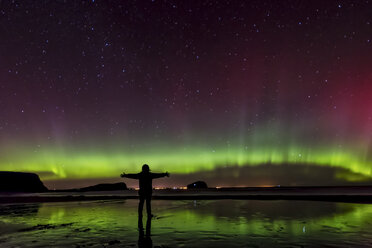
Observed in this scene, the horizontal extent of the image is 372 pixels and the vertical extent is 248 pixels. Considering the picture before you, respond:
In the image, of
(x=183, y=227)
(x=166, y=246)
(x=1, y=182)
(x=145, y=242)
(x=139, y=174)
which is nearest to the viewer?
(x=166, y=246)

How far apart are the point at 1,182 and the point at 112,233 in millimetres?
182643

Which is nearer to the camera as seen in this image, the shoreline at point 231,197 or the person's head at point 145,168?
the person's head at point 145,168

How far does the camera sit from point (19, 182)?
169 m

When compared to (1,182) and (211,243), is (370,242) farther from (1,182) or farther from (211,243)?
(1,182)

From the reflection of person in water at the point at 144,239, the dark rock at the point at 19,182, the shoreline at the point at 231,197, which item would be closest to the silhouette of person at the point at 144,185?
the reflection of person in water at the point at 144,239

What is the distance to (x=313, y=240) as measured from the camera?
8047mm

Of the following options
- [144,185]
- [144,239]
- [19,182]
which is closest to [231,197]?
[144,185]

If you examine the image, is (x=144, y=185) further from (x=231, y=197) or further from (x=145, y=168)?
(x=231, y=197)

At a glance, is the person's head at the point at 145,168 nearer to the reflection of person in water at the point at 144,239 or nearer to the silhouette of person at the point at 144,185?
the silhouette of person at the point at 144,185

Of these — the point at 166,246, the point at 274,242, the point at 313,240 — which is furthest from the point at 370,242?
the point at 166,246

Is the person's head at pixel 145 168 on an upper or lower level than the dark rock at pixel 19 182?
upper

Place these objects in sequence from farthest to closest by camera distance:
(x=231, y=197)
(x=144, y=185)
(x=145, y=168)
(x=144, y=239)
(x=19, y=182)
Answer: (x=19, y=182), (x=231, y=197), (x=145, y=168), (x=144, y=185), (x=144, y=239)

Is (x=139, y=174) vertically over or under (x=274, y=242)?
over

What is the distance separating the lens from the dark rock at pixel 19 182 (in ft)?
529
